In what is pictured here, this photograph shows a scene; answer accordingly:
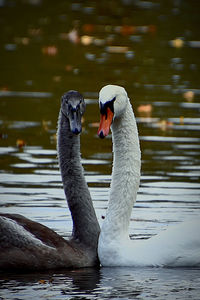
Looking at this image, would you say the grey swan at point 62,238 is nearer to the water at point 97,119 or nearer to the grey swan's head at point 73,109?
the grey swan's head at point 73,109

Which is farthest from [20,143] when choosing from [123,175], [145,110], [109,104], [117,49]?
[117,49]

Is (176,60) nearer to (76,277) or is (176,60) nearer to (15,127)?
(15,127)

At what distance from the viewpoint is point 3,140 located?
15.4 m

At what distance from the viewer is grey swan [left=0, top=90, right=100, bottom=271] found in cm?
865

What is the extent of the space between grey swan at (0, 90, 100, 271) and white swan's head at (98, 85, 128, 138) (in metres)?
0.42

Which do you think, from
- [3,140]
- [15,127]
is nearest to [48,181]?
[3,140]

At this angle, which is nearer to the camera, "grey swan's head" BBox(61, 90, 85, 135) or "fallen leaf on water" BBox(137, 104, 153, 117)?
"grey swan's head" BBox(61, 90, 85, 135)

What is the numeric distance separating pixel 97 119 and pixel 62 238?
8.06m

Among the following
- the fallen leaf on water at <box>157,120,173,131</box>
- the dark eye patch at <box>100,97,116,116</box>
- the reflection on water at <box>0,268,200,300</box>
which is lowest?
the reflection on water at <box>0,268,200,300</box>

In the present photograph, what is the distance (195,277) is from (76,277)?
104cm

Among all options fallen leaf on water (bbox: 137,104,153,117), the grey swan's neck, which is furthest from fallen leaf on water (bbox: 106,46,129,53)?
the grey swan's neck

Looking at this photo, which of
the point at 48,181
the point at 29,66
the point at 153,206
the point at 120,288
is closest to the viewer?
the point at 120,288

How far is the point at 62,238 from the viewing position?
8.95 meters

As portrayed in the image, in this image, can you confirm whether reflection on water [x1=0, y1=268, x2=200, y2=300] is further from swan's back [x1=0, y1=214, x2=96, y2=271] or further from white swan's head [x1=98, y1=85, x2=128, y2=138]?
white swan's head [x1=98, y1=85, x2=128, y2=138]
